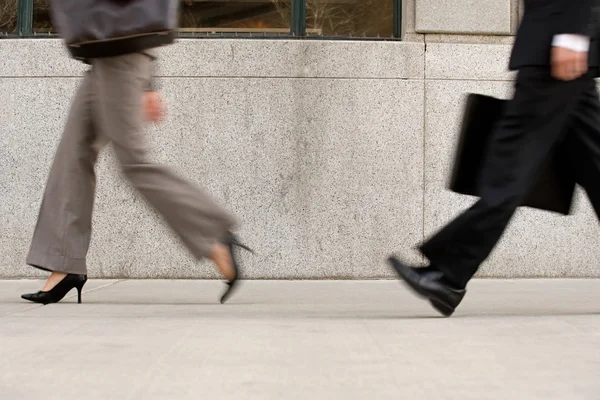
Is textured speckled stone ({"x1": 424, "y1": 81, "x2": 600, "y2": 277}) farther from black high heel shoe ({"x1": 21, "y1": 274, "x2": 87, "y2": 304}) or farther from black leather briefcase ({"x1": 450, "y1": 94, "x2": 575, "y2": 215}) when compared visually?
black high heel shoe ({"x1": 21, "y1": 274, "x2": 87, "y2": 304})

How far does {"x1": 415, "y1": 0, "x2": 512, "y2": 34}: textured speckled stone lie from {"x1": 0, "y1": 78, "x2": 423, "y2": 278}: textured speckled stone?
69 centimetres

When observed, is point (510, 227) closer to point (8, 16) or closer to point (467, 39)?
point (467, 39)

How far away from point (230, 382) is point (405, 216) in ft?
11.9

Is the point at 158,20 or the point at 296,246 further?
the point at 296,246

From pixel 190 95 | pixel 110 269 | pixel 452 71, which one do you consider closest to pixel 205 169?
pixel 190 95

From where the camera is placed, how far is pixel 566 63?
11.2ft

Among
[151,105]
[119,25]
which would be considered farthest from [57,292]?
[119,25]

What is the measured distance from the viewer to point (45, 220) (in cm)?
414

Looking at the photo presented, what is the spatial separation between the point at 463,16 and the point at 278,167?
1.64 metres

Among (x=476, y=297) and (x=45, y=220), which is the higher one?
(x=45, y=220)

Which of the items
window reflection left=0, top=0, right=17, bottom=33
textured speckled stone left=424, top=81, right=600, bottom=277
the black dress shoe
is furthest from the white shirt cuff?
A: window reflection left=0, top=0, right=17, bottom=33

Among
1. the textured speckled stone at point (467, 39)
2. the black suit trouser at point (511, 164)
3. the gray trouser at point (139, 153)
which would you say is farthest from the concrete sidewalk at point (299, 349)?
the textured speckled stone at point (467, 39)

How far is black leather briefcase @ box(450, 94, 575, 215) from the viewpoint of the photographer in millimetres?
3828

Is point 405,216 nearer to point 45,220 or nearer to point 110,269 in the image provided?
point 110,269
